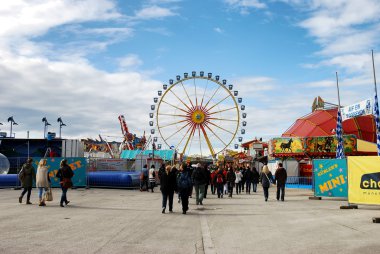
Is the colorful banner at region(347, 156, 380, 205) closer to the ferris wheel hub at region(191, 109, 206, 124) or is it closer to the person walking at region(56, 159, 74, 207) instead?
the person walking at region(56, 159, 74, 207)

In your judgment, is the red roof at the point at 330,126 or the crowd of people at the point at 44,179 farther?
the red roof at the point at 330,126

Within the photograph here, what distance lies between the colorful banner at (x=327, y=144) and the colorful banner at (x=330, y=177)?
21.7 meters

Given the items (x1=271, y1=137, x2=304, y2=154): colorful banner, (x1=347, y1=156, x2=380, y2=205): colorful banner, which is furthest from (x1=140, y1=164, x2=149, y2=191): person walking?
(x1=271, y1=137, x2=304, y2=154): colorful banner

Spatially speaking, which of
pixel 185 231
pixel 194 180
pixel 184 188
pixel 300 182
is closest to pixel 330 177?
pixel 194 180

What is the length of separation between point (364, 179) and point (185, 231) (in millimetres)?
6783

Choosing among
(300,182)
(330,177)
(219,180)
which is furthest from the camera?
(300,182)

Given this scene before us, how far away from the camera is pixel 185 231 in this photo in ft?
33.2

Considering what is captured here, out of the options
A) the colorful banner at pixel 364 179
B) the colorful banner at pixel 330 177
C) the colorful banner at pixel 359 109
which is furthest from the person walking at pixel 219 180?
the colorful banner at pixel 364 179

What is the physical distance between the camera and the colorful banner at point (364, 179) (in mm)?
13539

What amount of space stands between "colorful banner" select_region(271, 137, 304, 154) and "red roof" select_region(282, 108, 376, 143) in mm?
11570

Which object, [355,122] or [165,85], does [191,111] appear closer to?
[165,85]

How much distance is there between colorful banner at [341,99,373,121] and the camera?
2158 cm

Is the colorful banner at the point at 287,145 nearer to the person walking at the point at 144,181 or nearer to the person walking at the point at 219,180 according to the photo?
the person walking at the point at 144,181

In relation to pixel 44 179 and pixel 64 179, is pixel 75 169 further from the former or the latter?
pixel 64 179
